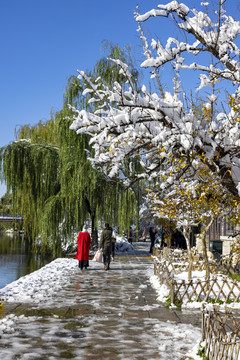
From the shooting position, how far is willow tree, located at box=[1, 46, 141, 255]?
83.4 ft

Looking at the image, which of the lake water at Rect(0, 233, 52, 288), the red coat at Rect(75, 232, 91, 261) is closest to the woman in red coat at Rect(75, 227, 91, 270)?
the red coat at Rect(75, 232, 91, 261)

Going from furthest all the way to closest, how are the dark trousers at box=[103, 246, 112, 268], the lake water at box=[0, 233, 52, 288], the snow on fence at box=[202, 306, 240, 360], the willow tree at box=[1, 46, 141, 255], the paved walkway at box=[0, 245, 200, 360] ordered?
the willow tree at box=[1, 46, 141, 255]
the lake water at box=[0, 233, 52, 288]
the dark trousers at box=[103, 246, 112, 268]
the paved walkway at box=[0, 245, 200, 360]
the snow on fence at box=[202, 306, 240, 360]

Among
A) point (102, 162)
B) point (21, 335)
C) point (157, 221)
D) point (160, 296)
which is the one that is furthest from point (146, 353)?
point (157, 221)

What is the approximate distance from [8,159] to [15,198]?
85.4 inches

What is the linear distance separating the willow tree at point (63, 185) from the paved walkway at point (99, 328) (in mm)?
12561

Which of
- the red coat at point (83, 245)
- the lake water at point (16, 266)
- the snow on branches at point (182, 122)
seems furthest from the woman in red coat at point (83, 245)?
the snow on branches at point (182, 122)

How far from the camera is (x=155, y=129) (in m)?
6.20

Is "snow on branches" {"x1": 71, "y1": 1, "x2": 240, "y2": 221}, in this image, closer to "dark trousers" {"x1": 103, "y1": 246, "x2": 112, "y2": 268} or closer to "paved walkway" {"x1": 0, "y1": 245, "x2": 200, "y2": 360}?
"paved walkway" {"x1": 0, "y1": 245, "x2": 200, "y2": 360}

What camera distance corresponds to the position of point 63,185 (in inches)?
1021

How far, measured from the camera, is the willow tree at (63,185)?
25.4 m

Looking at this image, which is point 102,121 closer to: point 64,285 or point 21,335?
point 21,335

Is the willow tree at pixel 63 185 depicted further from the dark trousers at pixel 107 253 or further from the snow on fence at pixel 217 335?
the snow on fence at pixel 217 335

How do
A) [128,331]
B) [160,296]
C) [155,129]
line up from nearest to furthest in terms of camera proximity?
1. [155,129]
2. [128,331]
3. [160,296]

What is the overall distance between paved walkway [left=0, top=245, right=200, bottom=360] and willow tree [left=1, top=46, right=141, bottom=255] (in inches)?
495
